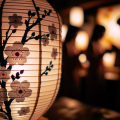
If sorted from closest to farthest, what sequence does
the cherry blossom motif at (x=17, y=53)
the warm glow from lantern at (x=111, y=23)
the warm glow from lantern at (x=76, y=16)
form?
the cherry blossom motif at (x=17, y=53)
the warm glow from lantern at (x=111, y=23)
the warm glow from lantern at (x=76, y=16)

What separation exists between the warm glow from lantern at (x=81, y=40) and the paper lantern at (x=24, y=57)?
1602mm

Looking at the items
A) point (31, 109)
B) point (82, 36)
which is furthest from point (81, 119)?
point (82, 36)

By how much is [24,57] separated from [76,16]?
1.81 m

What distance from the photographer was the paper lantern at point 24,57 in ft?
1.89

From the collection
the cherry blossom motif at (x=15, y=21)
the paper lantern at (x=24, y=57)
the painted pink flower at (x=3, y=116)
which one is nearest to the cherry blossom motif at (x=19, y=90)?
the paper lantern at (x=24, y=57)

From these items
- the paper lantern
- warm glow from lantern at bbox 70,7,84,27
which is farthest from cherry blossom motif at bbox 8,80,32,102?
warm glow from lantern at bbox 70,7,84,27

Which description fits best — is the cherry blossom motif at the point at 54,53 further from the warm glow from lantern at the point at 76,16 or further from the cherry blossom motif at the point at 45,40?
the warm glow from lantern at the point at 76,16

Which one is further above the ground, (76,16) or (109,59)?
(76,16)

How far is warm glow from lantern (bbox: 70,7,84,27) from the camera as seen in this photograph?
7.10ft

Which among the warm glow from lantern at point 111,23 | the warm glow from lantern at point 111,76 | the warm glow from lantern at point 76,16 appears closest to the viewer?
the warm glow from lantern at point 111,23

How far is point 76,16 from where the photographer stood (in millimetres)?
2219

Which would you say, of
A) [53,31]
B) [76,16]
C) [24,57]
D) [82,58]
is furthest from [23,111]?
[76,16]

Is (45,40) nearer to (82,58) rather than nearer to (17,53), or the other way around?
(17,53)

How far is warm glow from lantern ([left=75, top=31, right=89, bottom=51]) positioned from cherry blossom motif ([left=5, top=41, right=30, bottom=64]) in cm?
170
